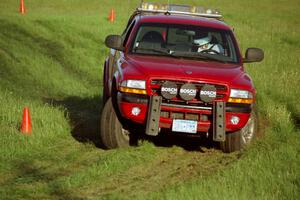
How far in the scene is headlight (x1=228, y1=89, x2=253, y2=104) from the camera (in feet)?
28.3

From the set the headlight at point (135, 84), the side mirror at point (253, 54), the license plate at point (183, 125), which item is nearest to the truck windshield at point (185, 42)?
the side mirror at point (253, 54)

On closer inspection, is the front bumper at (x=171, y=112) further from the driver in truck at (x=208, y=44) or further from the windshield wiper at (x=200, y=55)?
the driver in truck at (x=208, y=44)

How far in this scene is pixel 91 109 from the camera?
13.0 metres

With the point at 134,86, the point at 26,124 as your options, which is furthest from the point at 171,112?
the point at 26,124

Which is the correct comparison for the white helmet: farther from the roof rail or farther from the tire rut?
the tire rut

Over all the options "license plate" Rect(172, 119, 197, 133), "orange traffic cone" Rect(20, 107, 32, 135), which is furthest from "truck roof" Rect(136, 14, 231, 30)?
"orange traffic cone" Rect(20, 107, 32, 135)

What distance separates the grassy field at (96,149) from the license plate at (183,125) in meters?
0.42

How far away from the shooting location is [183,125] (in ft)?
28.0

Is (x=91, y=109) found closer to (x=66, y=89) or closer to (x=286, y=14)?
(x=66, y=89)

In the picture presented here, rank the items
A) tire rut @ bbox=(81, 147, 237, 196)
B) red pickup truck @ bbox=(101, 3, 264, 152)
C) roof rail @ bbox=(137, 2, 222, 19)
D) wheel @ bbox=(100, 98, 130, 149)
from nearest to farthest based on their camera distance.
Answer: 1. tire rut @ bbox=(81, 147, 237, 196)
2. red pickup truck @ bbox=(101, 3, 264, 152)
3. wheel @ bbox=(100, 98, 130, 149)
4. roof rail @ bbox=(137, 2, 222, 19)

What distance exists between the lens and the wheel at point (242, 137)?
30.1ft

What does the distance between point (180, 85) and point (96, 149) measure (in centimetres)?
157

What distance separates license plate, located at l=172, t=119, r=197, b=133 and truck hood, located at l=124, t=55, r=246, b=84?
52 cm

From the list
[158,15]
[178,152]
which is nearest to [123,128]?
[178,152]
